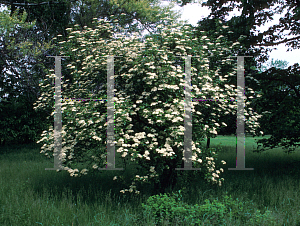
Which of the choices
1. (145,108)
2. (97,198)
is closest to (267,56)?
(145,108)

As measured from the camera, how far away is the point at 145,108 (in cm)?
559

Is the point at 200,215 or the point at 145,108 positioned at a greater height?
the point at 145,108

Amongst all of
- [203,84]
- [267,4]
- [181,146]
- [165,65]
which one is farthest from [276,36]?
[181,146]

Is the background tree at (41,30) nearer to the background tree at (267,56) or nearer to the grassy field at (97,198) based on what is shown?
the grassy field at (97,198)

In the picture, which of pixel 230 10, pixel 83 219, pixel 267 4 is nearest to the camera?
pixel 83 219

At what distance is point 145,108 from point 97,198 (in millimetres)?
2879

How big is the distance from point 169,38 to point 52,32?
10.7 m

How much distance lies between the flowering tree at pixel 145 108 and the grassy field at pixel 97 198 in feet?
2.30

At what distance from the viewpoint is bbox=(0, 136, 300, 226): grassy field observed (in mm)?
A: 4863

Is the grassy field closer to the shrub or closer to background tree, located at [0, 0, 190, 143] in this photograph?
the shrub

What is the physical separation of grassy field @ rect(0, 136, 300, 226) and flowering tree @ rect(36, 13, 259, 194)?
2.30ft

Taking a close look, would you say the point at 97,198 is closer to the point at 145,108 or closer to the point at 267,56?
the point at 145,108

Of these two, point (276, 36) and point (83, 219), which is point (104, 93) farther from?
point (276, 36)

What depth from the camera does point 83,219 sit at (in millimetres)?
4883
